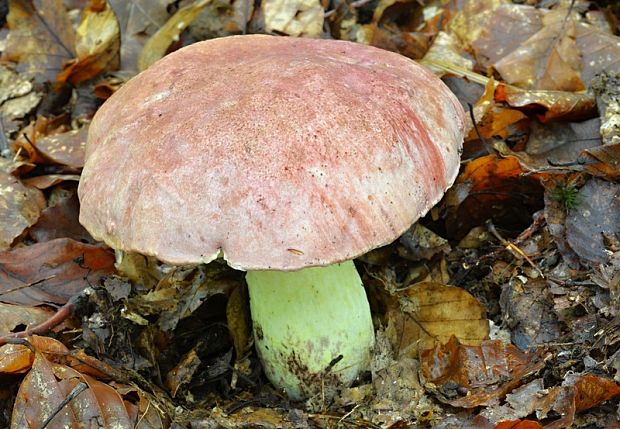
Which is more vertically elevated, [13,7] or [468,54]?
[13,7]

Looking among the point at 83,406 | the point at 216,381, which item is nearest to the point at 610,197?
the point at 216,381

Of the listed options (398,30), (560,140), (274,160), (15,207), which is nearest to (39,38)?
(15,207)

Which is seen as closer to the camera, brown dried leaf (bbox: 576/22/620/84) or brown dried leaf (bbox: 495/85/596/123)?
brown dried leaf (bbox: 495/85/596/123)

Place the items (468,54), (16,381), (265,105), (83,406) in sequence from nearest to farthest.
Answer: (265,105)
(83,406)
(16,381)
(468,54)

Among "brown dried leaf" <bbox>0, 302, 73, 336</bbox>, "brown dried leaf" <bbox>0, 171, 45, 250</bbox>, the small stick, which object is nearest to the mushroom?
the small stick

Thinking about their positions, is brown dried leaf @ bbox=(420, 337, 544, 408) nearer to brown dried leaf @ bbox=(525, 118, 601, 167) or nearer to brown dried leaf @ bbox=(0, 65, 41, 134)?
brown dried leaf @ bbox=(525, 118, 601, 167)

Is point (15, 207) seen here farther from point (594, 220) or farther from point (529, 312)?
point (594, 220)

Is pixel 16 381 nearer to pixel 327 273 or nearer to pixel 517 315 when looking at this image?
pixel 327 273
